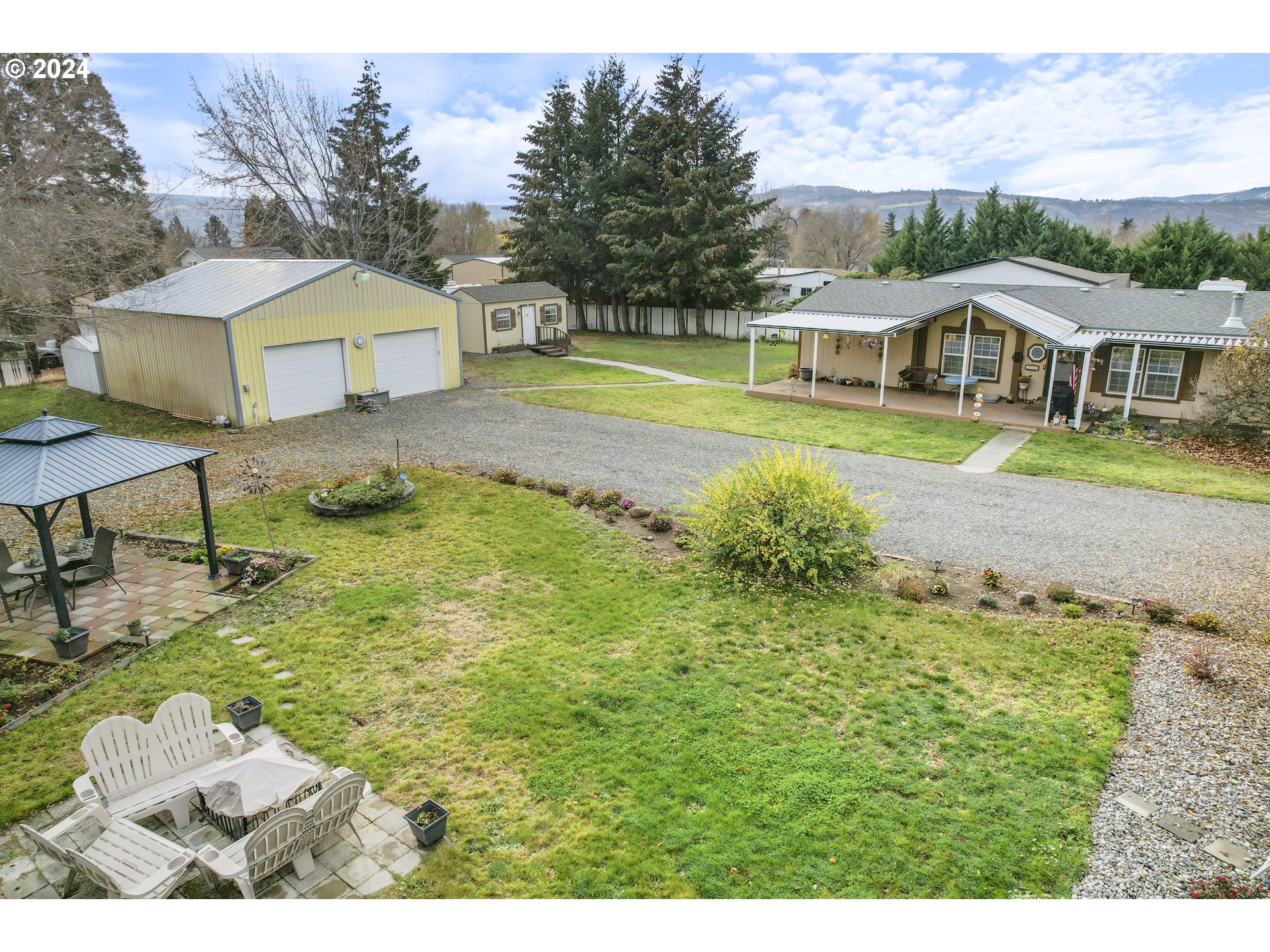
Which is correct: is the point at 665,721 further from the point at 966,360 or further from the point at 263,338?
the point at 966,360

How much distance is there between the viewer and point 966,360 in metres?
20.9

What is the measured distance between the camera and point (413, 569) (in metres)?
10.3

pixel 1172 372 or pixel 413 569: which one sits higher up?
pixel 1172 372

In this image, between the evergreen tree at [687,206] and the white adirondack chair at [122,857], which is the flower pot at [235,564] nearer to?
the white adirondack chair at [122,857]

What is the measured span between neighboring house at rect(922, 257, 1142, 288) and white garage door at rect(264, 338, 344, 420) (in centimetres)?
2158

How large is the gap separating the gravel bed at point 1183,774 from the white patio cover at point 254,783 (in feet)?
17.9

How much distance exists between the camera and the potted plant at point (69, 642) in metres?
7.61

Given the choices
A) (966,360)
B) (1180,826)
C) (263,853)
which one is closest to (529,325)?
(966,360)

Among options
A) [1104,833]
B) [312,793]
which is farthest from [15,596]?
[1104,833]

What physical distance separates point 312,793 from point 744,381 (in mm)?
21544

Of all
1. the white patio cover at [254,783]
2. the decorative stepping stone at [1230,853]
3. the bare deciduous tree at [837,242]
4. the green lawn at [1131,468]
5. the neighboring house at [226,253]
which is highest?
the bare deciduous tree at [837,242]

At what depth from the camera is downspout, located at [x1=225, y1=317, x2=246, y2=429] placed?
691 inches

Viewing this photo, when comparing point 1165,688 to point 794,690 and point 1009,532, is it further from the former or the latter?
point 1009,532

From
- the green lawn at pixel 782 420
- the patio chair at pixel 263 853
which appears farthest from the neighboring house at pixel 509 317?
the patio chair at pixel 263 853
